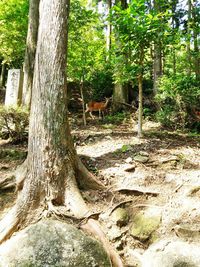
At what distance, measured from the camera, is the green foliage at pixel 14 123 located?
20.1ft

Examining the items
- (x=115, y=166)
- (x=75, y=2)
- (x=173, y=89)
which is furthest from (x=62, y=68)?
(x=75, y=2)

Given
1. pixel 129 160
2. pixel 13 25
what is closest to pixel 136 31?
pixel 129 160

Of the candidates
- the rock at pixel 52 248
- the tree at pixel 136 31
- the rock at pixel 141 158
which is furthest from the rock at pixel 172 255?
the tree at pixel 136 31

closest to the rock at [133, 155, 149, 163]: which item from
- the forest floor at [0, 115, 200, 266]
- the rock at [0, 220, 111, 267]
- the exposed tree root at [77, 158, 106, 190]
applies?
the forest floor at [0, 115, 200, 266]

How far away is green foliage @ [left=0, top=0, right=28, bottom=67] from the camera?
1073 cm

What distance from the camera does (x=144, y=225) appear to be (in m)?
4.05

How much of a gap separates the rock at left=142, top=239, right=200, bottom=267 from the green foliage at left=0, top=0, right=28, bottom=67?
9992 millimetres

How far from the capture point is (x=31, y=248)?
10.6 ft

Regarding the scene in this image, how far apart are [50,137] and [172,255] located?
2364 mm

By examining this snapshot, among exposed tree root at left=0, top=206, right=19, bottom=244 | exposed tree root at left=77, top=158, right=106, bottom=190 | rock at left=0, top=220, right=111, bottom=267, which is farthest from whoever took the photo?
exposed tree root at left=77, top=158, right=106, bottom=190

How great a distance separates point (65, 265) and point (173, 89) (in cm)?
585

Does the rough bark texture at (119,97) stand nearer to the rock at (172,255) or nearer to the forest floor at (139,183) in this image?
the forest floor at (139,183)

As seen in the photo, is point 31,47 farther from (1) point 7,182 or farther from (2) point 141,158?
(2) point 141,158

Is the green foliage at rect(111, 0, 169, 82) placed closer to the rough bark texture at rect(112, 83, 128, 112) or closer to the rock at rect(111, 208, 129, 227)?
the rock at rect(111, 208, 129, 227)
